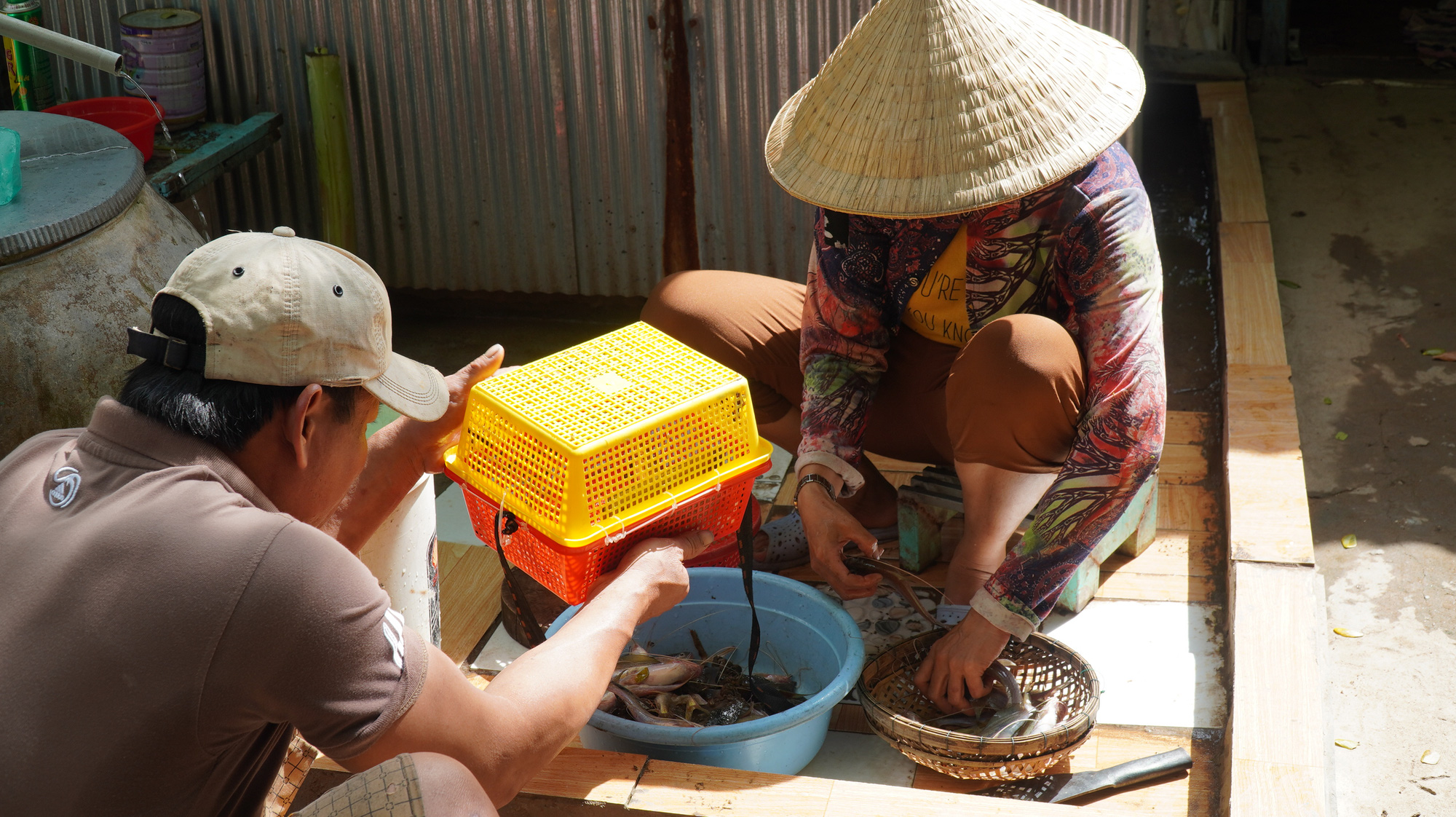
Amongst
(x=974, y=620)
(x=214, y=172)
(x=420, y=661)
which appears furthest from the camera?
(x=214, y=172)

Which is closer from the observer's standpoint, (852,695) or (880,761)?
(880,761)

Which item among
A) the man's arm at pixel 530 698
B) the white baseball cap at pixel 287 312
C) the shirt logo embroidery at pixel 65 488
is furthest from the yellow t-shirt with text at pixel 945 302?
the shirt logo embroidery at pixel 65 488

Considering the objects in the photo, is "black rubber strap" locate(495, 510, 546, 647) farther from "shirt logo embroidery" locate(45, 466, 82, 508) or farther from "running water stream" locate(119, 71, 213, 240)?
"running water stream" locate(119, 71, 213, 240)

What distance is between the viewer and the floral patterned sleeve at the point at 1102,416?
240cm

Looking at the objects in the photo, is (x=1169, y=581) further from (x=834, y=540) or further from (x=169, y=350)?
(x=169, y=350)

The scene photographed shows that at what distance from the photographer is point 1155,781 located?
2.40 meters

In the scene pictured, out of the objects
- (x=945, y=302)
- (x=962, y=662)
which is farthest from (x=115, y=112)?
(x=962, y=662)

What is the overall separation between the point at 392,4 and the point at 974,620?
3.04 meters

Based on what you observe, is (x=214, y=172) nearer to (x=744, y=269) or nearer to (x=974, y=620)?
(x=744, y=269)

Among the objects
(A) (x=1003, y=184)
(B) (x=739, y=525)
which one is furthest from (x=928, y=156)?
(B) (x=739, y=525)

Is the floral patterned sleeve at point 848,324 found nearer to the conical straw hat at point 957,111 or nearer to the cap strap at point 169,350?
the conical straw hat at point 957,111

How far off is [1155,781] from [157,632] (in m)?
1.83

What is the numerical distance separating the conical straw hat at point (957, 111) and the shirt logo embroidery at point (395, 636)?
1188 millimetres

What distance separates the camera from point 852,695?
272 cm
